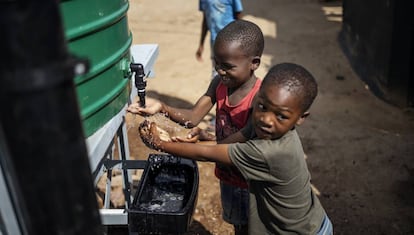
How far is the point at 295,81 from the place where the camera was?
1.61 meters

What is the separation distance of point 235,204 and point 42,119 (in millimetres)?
1782

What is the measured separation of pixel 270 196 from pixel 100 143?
29.1 inches

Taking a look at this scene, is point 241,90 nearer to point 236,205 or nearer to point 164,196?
point 236,205

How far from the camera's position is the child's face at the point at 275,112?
1.59m

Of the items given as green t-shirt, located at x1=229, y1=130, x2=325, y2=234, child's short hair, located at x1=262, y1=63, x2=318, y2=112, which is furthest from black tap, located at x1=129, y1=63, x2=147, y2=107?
child's short hair, located at x1=262, y1=63, x2=318, y2=112

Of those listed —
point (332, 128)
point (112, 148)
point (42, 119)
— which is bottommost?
point (332, 128)

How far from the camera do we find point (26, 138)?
2.03ft

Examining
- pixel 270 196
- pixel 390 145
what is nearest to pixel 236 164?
pixel 270 196

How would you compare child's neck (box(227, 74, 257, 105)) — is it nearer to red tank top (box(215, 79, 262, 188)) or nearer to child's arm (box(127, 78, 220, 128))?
red tank top (box(215, 79, 262, 188))

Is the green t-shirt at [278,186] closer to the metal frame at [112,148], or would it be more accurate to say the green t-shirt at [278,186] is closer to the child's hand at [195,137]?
the child's hand at [195,137]

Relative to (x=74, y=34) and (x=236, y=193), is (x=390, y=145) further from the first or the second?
(x=74, y=34)

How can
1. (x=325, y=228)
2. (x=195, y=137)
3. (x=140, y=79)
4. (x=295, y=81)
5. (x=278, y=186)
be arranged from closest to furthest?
(x=295, y=81)
(x=278, y=186)
(x=325, y=228)
(x=195, y=137)
(x=140, y=79)

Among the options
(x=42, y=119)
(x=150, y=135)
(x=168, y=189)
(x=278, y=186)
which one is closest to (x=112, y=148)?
(x=168, y=189)

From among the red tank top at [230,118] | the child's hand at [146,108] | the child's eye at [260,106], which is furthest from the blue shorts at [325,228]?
the child's hand at [146,108]
